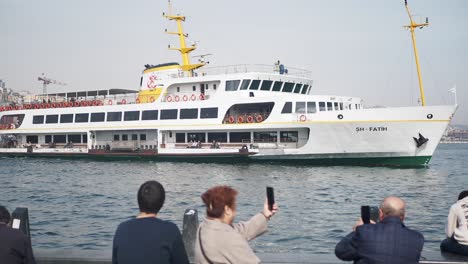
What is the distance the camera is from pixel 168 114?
31.5 meters

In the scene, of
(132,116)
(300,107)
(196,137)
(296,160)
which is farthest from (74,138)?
(300,107)

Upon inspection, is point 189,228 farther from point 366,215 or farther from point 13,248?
point 366,215

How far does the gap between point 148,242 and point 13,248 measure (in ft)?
4.30

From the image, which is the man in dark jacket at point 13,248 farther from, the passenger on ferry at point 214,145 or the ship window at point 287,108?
the passenger on ferry at point 214,145

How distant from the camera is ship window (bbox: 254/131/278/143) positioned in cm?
2912

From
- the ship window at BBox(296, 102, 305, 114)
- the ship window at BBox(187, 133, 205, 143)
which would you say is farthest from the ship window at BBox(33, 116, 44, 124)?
the ship window at BBox(296, 102, 305, 114)

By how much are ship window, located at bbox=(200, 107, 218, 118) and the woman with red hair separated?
26.4 m

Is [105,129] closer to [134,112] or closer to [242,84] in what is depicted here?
[134,112]

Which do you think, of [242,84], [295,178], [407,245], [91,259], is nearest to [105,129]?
[242,84]

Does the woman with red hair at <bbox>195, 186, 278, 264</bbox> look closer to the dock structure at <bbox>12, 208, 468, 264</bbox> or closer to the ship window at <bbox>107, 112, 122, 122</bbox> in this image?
the dock structure at <bbox>12, 208, 468, 264</bbox>

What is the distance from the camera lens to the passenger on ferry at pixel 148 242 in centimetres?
315

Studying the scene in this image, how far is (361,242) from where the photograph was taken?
367 cm

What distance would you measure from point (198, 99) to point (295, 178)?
11913 millimetres

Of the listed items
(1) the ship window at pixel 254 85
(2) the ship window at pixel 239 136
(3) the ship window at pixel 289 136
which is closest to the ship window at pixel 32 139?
(2) the ship window at pixel 239 136
